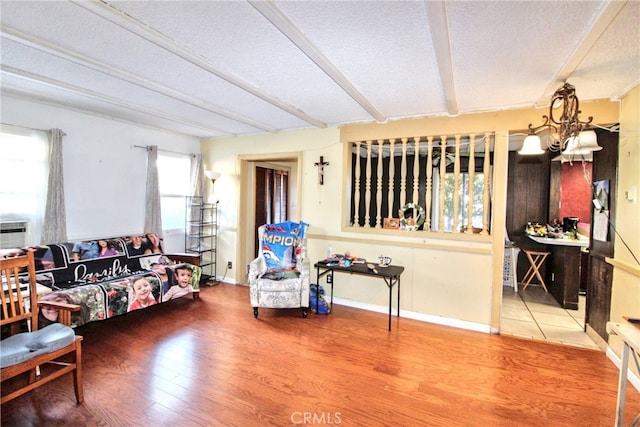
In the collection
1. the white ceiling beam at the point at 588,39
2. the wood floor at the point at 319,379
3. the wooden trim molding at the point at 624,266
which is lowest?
the wood floor at the point at 319,379

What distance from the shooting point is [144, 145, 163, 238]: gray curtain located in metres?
4.28

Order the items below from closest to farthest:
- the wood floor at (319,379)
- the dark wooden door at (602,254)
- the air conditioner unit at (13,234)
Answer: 1. the wood floor at (319,379)
2. the dark wooden door at (602,254)
3. the air conditioner unit at (13,234)

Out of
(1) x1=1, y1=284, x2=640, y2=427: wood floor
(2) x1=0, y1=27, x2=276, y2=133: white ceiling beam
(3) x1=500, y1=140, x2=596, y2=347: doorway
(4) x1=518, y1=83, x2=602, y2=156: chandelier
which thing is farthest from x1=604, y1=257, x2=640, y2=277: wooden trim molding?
(2) x1=0, y1=27, x2=276, y2=133: white ceiling beam

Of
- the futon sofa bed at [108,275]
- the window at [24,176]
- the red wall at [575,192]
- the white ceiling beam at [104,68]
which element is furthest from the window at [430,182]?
the window at [24,176]

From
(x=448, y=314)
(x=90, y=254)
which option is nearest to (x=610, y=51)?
(x=448, y=314)

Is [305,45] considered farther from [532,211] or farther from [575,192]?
[575,192]

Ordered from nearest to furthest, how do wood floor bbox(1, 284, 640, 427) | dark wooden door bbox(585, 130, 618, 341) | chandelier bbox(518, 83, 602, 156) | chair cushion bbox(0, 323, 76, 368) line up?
chair cushion bbox(0, 323, 76, 368), wood floor bbox(1, 284, 640, 427), chandelier bbox(518, 83, 602, 156), dark wooden door bbox(585, 130, 618, 341)

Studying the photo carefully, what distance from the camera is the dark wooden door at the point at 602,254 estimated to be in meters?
2.78

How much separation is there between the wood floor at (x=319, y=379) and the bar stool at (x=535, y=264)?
220 cm

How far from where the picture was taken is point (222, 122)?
403 centimetres

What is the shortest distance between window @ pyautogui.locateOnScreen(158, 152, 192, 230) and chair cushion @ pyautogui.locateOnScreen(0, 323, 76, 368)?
2.76m

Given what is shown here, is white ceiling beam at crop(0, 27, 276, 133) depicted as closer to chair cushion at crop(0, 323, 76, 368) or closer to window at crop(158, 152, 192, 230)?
window at crop(158, 152, 192, 230)

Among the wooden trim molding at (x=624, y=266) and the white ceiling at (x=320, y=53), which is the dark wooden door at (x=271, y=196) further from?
the wooden trim molding at (x=624, y=266)

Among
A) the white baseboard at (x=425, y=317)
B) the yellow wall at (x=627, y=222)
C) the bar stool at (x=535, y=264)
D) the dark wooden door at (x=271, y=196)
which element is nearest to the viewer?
the yellow wall at (x=627, y=222)
